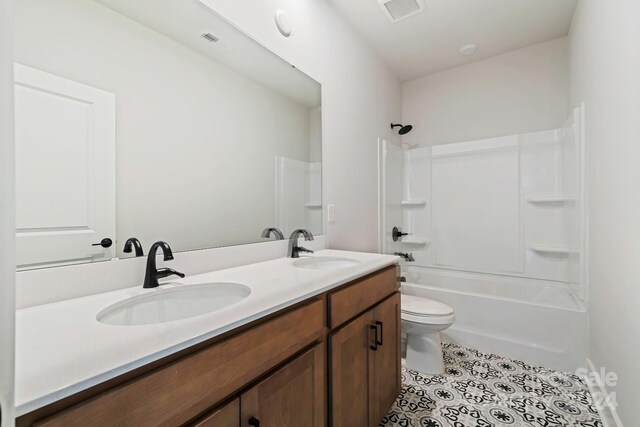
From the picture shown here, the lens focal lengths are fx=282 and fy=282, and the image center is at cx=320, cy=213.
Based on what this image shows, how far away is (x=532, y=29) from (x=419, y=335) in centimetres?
256

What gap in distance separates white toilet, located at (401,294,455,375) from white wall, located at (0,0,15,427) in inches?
76.6

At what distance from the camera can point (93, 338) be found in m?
0.55

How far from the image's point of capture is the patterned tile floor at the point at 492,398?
4.85 ft

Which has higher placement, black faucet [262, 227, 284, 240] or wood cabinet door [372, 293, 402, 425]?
black faucet [262, 227, 284, 240]

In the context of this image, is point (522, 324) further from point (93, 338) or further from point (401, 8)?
point (93, 338)

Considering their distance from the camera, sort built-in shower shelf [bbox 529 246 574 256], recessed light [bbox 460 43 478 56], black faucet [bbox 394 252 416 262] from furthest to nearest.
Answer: black faucet [bbox 394 252 416 262] < recessed light [bbox 460 43 478 56] < built-in shower shelf [bbox 529 246 574 256]

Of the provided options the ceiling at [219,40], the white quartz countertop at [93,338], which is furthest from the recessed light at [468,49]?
the white quartz countertop at [93,338]

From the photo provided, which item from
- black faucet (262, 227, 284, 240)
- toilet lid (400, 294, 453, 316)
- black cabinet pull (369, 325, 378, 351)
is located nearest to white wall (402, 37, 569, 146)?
toilet lid (400, 294, 453, 316)

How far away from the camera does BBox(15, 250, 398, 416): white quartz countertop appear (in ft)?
1.40

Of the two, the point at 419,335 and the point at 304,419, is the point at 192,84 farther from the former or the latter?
the point at 419,335

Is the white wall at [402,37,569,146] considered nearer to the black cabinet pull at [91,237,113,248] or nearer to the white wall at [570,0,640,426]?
the white wall at [570,0,640,426]

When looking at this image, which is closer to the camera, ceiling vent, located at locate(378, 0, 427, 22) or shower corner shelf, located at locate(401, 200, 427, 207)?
ceiling vent, located at locate(378, 0, 427, 22)

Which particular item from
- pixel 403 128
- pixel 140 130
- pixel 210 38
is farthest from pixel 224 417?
pixel 403 128

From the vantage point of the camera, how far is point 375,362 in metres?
1.30
